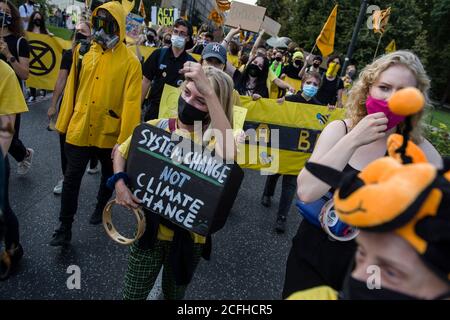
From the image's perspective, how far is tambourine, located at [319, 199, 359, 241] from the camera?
163 cm

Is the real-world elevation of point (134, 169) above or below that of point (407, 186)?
below

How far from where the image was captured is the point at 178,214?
1.80 metres

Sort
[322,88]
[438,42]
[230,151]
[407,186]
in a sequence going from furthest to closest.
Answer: [438,42], [322,88], [230,151], [407,186]

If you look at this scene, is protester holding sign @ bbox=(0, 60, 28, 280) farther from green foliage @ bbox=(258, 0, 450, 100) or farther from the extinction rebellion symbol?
green foliage @ bbox=(258, 0, 450, 100)

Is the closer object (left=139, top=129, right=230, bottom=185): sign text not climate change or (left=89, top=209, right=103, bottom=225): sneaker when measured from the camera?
(left=139, top=129, right=230, bottom=185): sign text not climate change

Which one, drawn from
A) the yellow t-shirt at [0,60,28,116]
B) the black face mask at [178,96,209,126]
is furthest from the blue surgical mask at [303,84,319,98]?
the yellow t-shirt at [0,60,28,116]

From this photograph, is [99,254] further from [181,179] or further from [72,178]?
[181,179]

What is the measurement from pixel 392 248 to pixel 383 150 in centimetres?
104

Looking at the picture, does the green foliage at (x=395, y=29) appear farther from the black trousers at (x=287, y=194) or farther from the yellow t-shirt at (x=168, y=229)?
the yellow t-shirt at (x=168, y=229)

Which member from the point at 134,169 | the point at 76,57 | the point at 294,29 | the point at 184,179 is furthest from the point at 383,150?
the point at 294,29

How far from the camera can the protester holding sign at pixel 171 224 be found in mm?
1858

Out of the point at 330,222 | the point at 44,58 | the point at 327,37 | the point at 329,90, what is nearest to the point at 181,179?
the point at 330,222

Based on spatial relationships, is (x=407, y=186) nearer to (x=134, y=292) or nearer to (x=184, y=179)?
(x=184, y=179)
